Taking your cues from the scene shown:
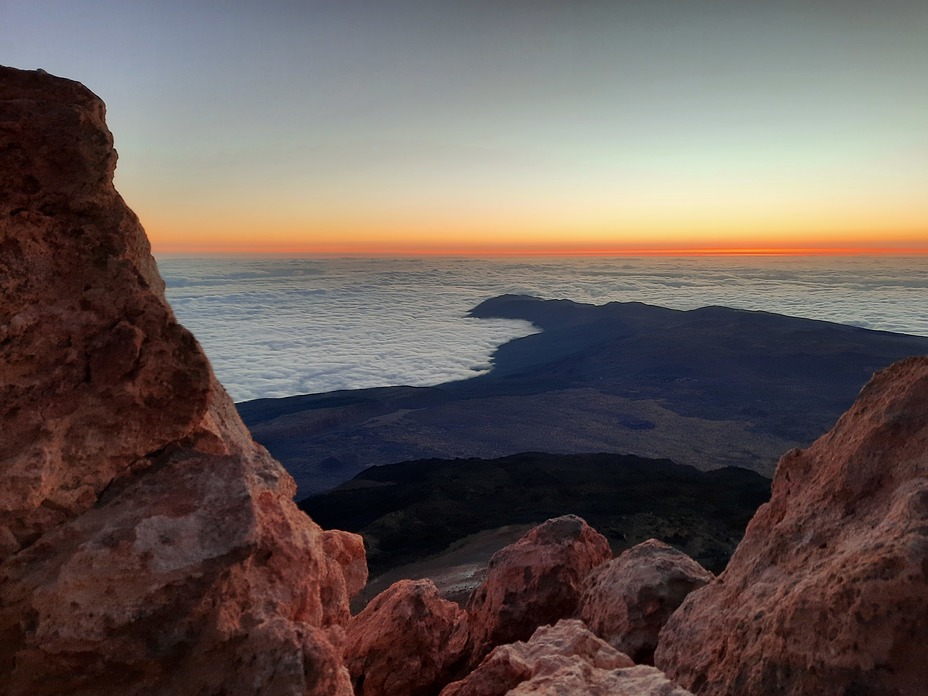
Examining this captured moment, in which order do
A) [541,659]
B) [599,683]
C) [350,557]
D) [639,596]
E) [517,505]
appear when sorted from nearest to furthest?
[599,683], [541,659], [639,596], [350,557], [517,505]

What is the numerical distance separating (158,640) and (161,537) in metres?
0.49

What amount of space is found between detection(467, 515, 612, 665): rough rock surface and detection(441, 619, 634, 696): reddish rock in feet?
7.83

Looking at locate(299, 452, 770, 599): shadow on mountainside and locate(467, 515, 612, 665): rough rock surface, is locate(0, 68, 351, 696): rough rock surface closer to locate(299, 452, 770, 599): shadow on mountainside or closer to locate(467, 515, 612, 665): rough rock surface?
locate(467, 515, 612, 665): rough rock surface

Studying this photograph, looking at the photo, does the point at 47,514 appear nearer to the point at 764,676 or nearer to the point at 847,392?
the point at 764,676

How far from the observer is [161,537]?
296cm

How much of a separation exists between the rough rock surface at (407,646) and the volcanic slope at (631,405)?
76.6 feet

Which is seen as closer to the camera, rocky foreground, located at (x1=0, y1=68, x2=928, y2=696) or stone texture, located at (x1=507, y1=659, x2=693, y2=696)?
rocky foreground, located at (x1=0, y1=68, x2=928, y2=696)

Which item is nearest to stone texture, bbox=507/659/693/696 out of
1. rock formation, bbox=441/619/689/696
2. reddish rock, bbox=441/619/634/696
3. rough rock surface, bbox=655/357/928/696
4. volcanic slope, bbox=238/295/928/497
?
rock formation, bbox=441/619/689/696

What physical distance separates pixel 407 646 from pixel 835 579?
4.41 m

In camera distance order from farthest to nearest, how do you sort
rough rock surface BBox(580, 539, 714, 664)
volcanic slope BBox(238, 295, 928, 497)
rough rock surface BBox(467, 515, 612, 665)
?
volcanic slope BBox(238, 295, 928, 497) → rough rock surface BBox(467, 515, 612, 665) → rough rock surface BBox(580, 539, 714, 664)

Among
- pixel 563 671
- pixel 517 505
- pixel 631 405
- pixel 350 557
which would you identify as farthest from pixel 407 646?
pixel 631 405

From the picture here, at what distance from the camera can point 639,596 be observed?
5062 mm

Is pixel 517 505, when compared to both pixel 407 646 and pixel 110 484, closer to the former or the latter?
pixel 407 646

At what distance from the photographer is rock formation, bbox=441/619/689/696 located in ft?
9.76
